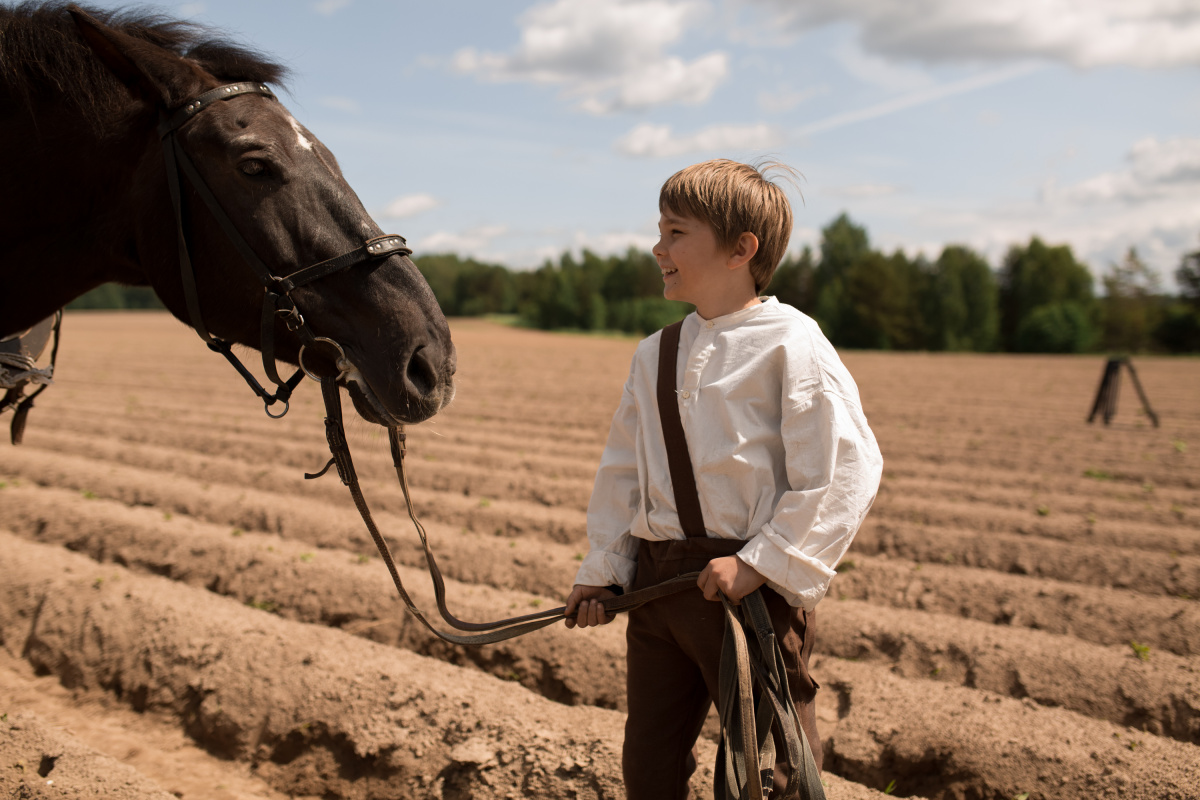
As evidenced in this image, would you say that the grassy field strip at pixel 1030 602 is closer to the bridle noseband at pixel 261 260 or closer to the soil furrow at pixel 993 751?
the soil furrow at pixel 993 751

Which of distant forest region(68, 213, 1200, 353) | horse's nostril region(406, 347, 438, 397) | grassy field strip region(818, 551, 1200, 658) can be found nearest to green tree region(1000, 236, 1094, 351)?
distant forest region(68, 213, 1200, 353)

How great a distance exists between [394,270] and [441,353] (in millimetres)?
258

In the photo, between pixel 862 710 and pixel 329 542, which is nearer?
pixel 862 710

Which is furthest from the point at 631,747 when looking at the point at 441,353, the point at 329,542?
the point at 329,542

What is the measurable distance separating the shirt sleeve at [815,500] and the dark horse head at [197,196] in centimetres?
88

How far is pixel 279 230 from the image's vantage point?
76.9 inches

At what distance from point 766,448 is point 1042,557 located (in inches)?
180

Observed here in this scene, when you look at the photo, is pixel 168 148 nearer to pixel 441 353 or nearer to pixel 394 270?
pixel 394 270

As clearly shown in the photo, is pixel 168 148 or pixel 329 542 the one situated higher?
pixel 168 148

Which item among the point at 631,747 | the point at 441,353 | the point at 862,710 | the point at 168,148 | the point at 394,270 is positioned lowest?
the point at 862,710

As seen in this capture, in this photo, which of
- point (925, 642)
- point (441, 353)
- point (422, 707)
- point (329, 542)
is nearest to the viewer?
point (441, 353)

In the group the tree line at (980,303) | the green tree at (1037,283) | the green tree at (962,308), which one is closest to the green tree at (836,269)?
the tree line at (980,303)

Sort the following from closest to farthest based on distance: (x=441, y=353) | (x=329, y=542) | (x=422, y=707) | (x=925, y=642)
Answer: (x=441, y=353)
(x=422, y=707)
(x=925, y=642)
(x=329, y=542)

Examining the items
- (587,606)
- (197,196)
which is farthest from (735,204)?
(197,196)
